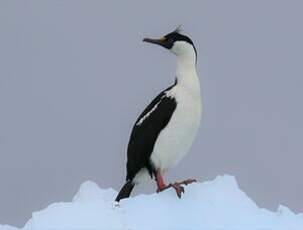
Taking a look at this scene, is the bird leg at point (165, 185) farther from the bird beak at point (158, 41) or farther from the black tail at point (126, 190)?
the bird beak at point (158, 41)

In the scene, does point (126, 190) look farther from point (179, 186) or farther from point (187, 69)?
point (187, 69)

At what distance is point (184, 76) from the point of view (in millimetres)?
5848

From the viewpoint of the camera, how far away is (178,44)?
19.4 ft

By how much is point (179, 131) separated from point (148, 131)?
19cm

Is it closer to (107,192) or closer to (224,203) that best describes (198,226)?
(224,203)

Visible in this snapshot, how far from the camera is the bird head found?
5.91 m

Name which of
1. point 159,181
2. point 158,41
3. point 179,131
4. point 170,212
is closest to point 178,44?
point 158,41

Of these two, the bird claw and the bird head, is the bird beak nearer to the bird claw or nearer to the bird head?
the bird head

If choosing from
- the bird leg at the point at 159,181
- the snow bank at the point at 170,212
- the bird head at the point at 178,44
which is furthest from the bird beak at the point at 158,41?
the snow bank at the point at 170,212

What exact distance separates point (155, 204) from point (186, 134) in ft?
1.63

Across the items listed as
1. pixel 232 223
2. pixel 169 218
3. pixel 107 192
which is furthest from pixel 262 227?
pixel 107 192

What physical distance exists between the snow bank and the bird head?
2.36 ft

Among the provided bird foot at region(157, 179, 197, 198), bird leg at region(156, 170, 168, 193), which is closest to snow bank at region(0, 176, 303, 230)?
bird foot at region(157, 179, 197, 198)

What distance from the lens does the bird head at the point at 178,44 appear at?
5.91 m
